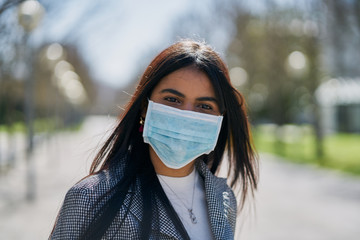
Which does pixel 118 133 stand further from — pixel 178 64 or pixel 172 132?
pixel 178 64

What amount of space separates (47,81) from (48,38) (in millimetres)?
10771

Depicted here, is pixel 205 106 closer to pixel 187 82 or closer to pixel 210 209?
pixel 187 82

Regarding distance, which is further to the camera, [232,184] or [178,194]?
[232,184]

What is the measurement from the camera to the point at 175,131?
2092 millimetres

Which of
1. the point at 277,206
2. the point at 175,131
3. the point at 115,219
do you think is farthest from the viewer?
the point at 277,206

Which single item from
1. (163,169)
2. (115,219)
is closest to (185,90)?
(163,169)

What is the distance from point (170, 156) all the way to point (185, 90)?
11.7 inches

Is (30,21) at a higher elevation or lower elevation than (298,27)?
lower

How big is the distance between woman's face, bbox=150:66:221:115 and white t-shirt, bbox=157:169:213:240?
0.34 metres

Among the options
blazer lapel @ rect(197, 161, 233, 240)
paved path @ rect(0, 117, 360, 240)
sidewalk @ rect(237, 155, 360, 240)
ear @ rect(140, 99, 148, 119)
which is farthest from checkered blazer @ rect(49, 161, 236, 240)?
sidewalk @ rect(237, 155, 360, 240)

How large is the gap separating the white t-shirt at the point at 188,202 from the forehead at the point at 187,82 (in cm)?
40

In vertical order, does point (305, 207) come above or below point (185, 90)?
below

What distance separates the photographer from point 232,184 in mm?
2668

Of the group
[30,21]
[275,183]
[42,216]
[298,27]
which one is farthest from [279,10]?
[42,216]
